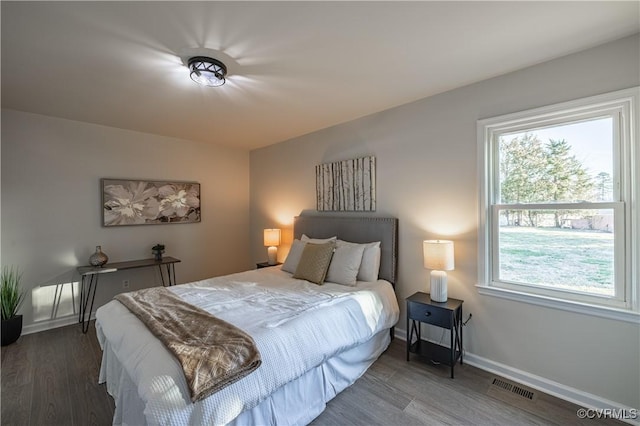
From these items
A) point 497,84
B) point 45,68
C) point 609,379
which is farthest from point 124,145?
point 609,379

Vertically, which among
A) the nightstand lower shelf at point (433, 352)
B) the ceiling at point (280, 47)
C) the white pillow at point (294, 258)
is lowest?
the nightstand lower shelf at point (433, 352)

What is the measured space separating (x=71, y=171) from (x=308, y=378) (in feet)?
12.4

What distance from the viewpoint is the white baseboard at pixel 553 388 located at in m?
1.86

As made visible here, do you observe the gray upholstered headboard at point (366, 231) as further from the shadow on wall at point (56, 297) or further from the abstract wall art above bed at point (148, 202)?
the shadow on wall at point (56, 297)

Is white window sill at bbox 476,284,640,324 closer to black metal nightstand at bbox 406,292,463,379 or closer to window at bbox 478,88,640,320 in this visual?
window at bbox 478,88,640,320

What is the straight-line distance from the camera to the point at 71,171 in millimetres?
3432

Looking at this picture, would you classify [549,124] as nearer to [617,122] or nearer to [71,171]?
[617,122]

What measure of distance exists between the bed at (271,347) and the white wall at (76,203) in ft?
5.95

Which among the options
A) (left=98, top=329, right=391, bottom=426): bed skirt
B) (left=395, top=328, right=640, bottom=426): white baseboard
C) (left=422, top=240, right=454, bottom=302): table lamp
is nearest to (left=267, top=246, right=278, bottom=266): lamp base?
(left=98, top=329, right=391, bottom=426): bed skirt

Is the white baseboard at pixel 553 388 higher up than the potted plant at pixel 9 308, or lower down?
lower down

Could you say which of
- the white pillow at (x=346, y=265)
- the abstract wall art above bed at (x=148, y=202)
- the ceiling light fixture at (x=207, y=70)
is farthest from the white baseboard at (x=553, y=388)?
the abstract wall art above bed at (x=148, y=202)

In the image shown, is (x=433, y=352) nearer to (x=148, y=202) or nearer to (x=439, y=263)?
(x=439, y=263)

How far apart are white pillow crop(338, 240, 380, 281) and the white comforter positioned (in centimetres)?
11

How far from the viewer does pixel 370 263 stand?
2.91 meters
